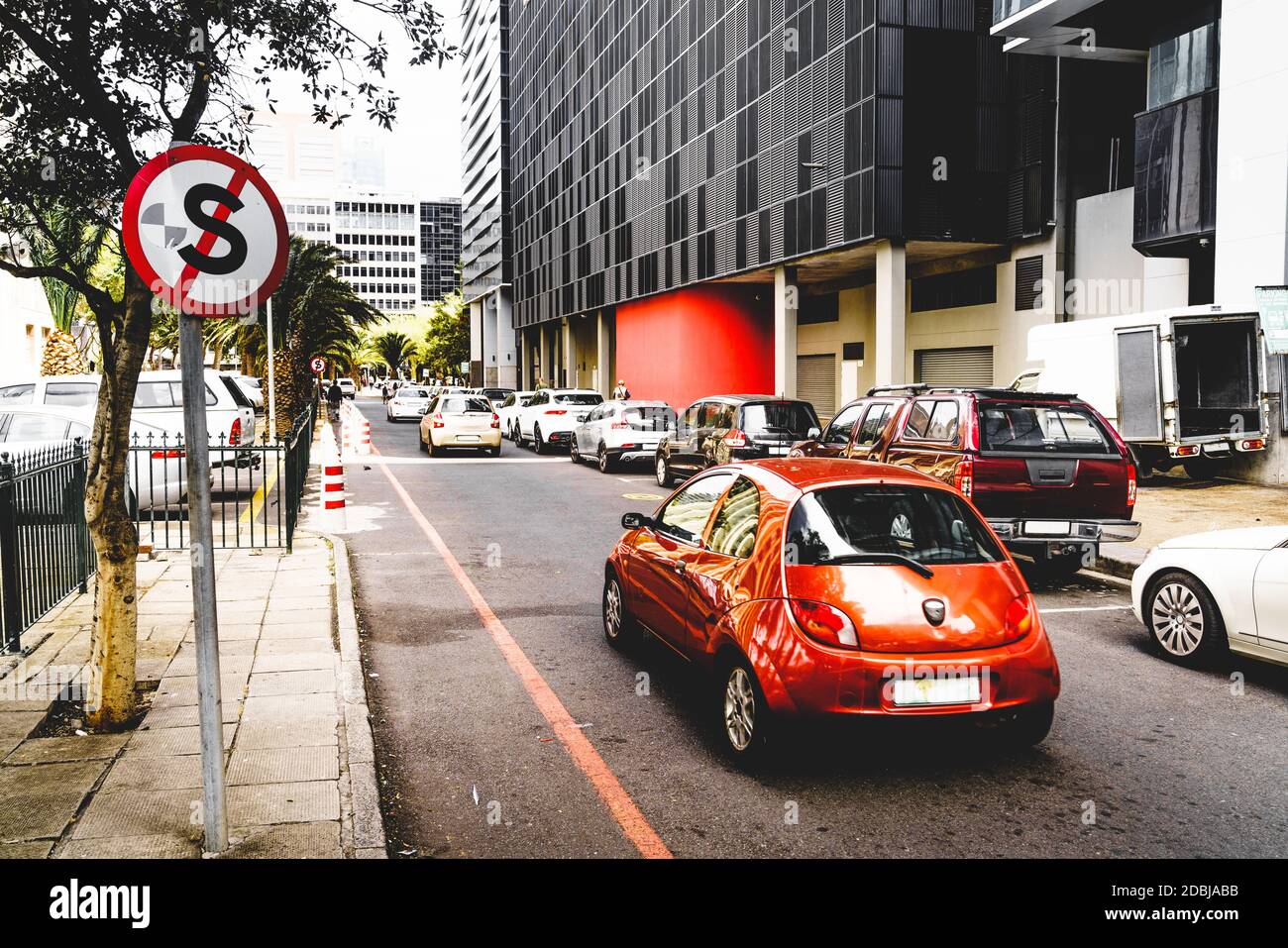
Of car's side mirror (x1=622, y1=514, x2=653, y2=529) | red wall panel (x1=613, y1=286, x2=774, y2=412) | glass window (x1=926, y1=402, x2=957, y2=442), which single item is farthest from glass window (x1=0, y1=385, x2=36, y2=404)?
red wall panel (x1=613, y1=286, x2=774, y2=412)

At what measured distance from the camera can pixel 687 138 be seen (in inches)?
1467

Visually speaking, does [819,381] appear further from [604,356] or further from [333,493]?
[333,493]

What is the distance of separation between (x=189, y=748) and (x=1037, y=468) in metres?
7.31

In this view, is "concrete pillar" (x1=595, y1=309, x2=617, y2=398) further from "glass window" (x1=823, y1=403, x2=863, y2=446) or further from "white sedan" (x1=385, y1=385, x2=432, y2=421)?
"glass window" (x1=823, y1=403, x2=863, y2=446)

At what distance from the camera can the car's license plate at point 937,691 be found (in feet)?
15.8

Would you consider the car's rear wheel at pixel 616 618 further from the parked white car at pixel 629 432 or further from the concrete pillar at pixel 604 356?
the concrete pillar at pixel 604 356

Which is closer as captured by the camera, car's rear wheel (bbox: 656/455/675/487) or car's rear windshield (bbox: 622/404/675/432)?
car's rear wheel (bbox: 656/455/675/487)

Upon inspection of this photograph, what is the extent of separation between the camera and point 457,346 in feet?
334

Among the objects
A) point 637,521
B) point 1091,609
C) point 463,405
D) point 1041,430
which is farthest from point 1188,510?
point 463,405

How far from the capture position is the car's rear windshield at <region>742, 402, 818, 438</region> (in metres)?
16.5

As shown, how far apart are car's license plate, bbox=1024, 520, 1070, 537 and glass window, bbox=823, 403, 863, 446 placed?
2.77 metres

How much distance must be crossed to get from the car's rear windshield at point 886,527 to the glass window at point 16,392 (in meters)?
14.5
